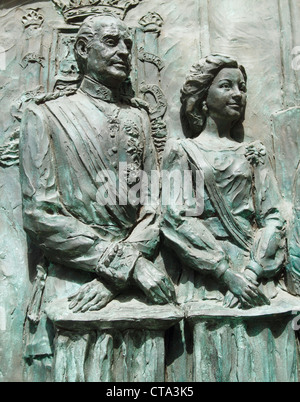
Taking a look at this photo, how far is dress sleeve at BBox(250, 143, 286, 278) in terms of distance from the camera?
430cm

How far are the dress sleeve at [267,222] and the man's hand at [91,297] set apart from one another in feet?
3.16

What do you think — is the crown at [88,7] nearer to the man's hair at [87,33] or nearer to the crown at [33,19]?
the crown at [33,19]

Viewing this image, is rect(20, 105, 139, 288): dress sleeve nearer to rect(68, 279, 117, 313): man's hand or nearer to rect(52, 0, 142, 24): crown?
rect(68, 279, 117, 313): man's hand

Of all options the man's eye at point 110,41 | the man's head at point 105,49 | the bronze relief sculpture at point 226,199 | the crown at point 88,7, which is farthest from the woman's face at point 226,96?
the crown at point 88,7

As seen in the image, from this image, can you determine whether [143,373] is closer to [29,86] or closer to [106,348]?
[106,348]

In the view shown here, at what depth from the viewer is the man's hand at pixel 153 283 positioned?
13.5 feet

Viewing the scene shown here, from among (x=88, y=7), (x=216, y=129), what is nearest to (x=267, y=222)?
(x=216, y=129)

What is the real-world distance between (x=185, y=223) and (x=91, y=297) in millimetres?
779

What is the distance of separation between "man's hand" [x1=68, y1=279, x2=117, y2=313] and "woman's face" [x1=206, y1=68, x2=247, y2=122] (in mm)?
1459

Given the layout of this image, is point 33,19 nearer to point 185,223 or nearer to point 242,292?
point 185,223

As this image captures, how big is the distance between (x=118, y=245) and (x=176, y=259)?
1.57 feet

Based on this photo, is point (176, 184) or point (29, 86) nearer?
point (176, 184)
